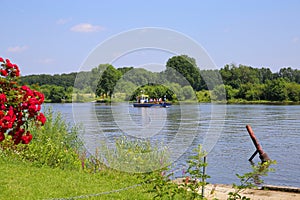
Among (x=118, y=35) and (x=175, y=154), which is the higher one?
(x=118, y=35)

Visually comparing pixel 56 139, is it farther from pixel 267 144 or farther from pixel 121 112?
pixel 267 144

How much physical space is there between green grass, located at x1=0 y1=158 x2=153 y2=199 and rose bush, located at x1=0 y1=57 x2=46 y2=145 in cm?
227

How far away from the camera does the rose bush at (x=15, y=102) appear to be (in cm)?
424

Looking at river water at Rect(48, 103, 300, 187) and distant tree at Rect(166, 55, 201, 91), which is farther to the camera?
river water at Rect(48, 103, 300, 187)

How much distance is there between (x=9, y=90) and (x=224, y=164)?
13.3 metres

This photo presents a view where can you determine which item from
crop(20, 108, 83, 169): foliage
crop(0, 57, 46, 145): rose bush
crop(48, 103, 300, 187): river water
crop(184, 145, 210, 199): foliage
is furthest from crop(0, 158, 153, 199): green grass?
crop(0, 57, 46, 145): rose bush

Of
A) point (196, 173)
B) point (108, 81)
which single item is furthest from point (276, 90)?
point (196, 173)

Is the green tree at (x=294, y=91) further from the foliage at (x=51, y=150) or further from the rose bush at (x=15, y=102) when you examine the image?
the rose bush at (x=15, y=102)

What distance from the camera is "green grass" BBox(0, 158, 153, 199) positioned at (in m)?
6.61

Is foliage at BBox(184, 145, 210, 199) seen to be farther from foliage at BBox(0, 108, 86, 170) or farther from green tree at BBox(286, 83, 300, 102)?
green tree at BBox(286, 83, 300, 102)

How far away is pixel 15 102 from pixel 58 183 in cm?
332

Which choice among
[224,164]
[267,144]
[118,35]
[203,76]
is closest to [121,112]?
[203,76]

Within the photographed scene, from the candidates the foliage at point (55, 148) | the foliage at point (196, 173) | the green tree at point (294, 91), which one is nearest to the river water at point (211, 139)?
the foliage at point (55, 148)

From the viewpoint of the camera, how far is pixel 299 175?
14.7m
